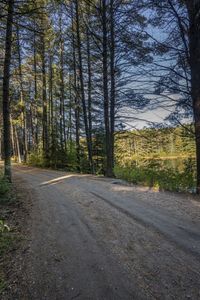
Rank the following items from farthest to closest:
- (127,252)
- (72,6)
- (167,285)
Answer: (72,6) < (127,252) < (167,285)

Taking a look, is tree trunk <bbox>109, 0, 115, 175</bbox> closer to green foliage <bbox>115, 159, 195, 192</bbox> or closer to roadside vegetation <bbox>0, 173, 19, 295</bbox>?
green foliage <bbox>115, 159, 195, 192</bbox>

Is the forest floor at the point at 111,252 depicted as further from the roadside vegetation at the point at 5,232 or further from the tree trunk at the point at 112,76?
the tree trunk at the point at 112,76

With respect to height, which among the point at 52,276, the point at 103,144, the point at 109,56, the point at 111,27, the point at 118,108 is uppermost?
the point at 111,27

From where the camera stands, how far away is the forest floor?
2439 mm

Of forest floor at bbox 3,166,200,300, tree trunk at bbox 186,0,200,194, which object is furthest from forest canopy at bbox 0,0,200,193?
forest floor at bbox 3,166,200,300

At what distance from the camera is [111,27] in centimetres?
1192

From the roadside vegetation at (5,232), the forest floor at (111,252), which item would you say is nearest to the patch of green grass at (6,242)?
the roadside vegetation at (5,232)

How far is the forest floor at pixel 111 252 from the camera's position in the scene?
244 cm

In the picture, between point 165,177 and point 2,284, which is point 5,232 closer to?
point 2,284

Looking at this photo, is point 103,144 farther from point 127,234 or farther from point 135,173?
point 127,234

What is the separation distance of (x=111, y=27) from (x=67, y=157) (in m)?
9.17

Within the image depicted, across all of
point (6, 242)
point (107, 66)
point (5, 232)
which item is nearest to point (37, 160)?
point (107, 66)

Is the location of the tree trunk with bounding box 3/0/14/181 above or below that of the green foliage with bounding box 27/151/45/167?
above

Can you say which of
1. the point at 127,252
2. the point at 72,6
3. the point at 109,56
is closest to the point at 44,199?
the point at 127,252
